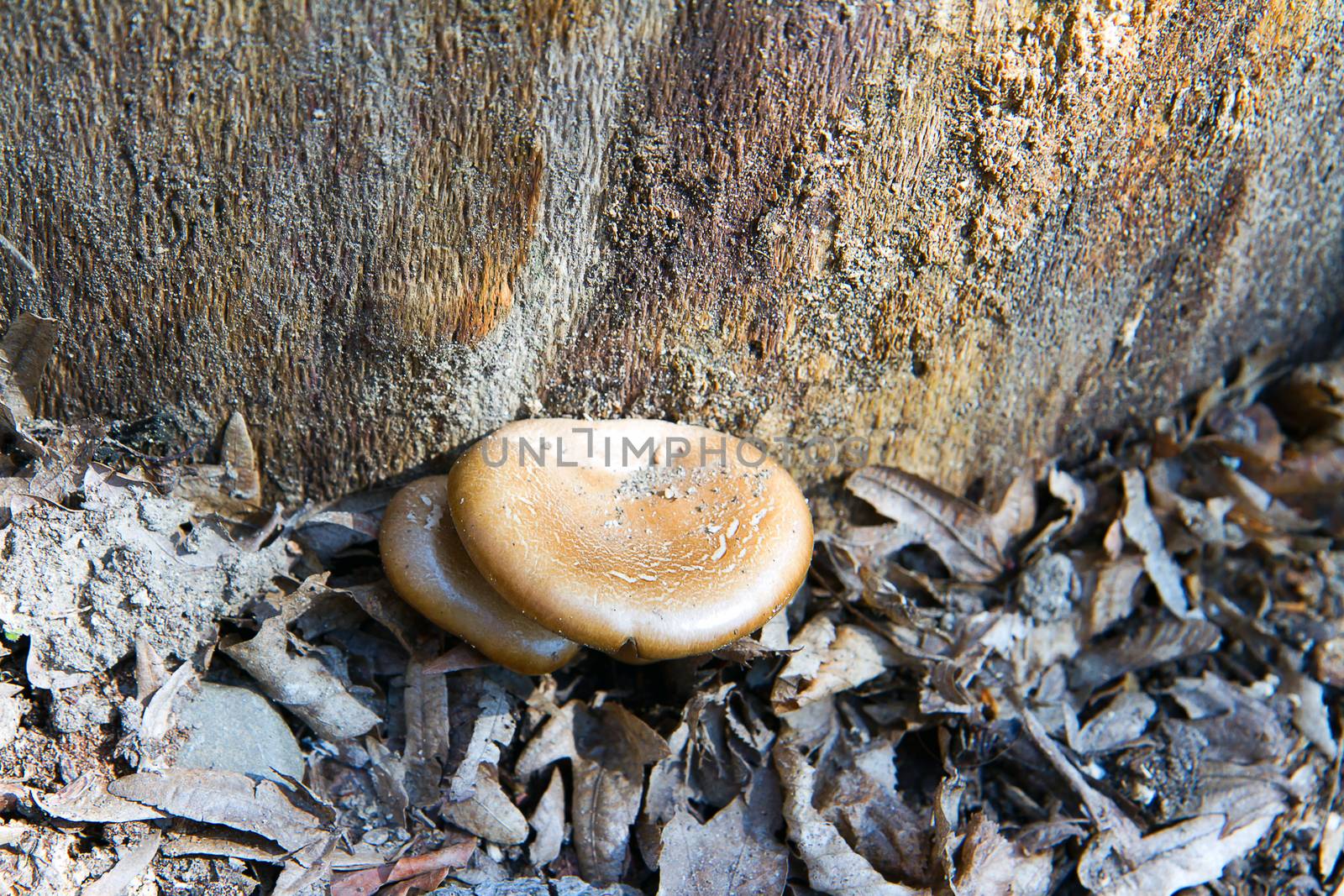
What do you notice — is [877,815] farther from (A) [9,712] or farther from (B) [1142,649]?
(A) [9,712]

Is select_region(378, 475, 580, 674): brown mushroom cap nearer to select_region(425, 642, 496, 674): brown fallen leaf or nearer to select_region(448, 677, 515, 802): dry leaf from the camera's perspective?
select_region(425, 642, 496, 674): brown fallen leaf

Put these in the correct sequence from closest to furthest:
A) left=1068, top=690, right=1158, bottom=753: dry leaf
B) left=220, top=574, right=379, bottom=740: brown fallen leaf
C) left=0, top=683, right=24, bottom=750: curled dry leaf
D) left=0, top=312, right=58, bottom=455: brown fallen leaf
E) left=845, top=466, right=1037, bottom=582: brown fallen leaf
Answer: left=0, top=683, right=24, bottom=750: curled dry leaf → left=0, top=312, right=58, bottom=455: brown fallen leaf → left=220, top=574, right=379, bottom=740: brown fallen leaf → left=1068, top=690, right=1158, bottom=753: dry leaf → left=845, top=466, right=1037, bottom=582: brown fallen leaf

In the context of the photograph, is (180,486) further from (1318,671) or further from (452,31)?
(1318,671)

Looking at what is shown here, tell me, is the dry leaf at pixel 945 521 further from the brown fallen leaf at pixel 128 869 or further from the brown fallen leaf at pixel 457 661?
the brown fallen leaf at pixel 128 869

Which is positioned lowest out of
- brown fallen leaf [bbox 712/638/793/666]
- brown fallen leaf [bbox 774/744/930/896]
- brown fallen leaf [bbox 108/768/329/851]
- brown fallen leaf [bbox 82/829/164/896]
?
brown fallen leaf [bbox 774/744/930/896]

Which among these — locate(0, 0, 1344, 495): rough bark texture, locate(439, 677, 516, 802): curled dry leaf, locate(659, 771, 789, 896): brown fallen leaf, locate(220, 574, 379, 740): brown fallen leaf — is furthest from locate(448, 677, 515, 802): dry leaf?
locate(0, 0, 1344, 495): rough bark texture

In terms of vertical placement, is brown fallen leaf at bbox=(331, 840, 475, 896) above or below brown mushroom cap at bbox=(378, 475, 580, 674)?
below

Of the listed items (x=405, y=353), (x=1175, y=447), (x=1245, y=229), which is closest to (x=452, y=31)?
(x=405, y=353)
